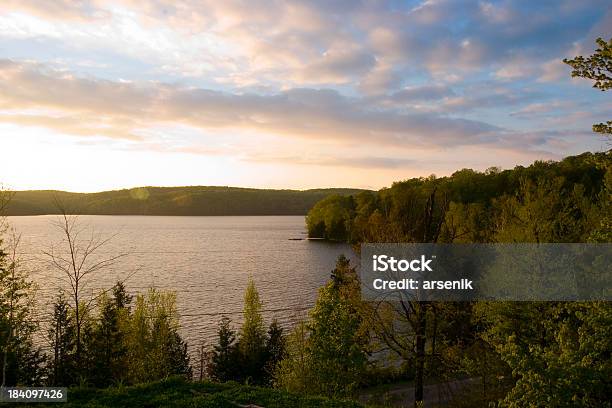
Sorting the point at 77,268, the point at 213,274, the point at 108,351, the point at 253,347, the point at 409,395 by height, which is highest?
the point at 77,268

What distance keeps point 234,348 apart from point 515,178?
62.6 metres

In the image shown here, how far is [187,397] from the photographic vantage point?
13.8 metres

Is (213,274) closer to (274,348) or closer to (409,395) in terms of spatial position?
(274,348)

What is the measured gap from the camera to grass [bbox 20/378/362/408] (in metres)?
13.2

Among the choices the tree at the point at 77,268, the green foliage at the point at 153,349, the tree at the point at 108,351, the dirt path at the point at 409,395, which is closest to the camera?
the tree at the point at 77,268

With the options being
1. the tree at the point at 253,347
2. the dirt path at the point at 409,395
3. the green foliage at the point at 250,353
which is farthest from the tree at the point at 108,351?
the dirt path at the point at 409,395

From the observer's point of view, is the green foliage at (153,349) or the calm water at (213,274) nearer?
the green foliage at (153,349)

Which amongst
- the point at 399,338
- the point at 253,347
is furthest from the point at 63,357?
the point at 399,338

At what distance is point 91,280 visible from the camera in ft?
226

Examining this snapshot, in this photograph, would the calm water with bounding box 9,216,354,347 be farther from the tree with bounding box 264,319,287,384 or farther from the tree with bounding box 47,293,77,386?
the tree with bounding box 264,319,287,384

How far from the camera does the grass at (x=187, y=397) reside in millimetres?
13211

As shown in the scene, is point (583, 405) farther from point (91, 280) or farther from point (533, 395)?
point (91, 280)

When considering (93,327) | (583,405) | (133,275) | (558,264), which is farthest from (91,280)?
(583,405)

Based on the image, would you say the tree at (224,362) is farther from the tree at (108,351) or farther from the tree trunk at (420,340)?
the tree trunk at (420,340)
